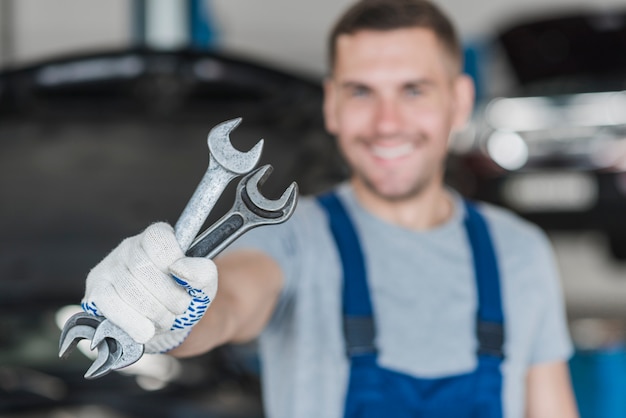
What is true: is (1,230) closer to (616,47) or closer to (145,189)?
(145,189)

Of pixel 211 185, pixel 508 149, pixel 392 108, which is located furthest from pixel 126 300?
pixel 508 149

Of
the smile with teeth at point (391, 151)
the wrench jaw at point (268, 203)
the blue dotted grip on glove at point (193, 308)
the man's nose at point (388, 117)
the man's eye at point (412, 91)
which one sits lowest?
the blue dotted grip on glove at point (193, 308)

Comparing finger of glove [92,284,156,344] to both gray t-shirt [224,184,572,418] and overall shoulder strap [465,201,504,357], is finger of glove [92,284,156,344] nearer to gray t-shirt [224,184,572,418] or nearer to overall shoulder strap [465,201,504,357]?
gray t-shirt [224,184,572,418]

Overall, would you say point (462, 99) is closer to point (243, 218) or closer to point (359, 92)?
point (359, 92)

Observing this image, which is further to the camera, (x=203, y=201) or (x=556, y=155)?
(x=556, y=155)

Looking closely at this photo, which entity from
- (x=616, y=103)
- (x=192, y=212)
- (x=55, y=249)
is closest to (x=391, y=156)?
(x=192, y=212)

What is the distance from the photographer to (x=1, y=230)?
173cm

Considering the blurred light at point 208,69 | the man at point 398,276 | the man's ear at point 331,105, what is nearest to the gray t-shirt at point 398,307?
the man at point 398,276

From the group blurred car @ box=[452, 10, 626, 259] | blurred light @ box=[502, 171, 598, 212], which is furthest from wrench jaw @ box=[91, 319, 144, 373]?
blurred light @ box=[502, 171, 598, 212]

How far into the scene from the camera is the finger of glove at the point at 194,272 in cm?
71

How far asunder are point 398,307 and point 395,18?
0.44 meters

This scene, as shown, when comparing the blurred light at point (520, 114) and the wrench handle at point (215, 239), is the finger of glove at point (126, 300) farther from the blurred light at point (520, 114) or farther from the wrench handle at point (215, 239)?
the blurred light at point (520, 114)

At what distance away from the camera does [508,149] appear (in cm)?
339

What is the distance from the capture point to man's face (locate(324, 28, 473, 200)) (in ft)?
4.28
